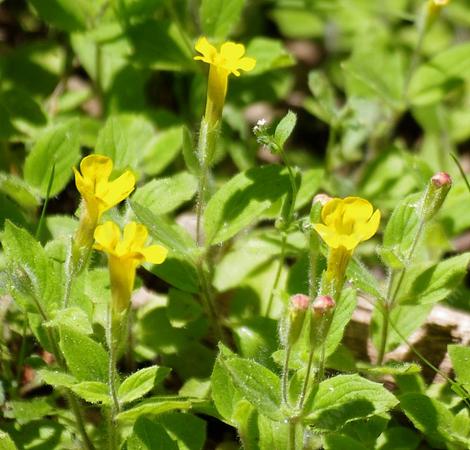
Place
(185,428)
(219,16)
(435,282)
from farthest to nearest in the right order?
(219,16) < (435,282) < (185,428)

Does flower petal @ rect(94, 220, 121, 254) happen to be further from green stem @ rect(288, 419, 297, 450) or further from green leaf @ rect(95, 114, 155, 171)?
green leaf @ rect(95, 114, 155, 171)

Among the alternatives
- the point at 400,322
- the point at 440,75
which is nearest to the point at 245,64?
the point at 400,322

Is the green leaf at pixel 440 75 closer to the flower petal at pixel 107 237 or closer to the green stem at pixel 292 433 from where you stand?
the green stem at pixel 292 433

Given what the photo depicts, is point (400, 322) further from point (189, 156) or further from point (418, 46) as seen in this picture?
point (418, 46)

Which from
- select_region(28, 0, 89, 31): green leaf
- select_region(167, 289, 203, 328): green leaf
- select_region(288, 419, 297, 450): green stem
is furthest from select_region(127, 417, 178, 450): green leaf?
select_region(28, 0, 89, 31): green leaf

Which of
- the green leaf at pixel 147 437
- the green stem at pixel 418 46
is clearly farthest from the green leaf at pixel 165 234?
the green stem at pixel 418 46

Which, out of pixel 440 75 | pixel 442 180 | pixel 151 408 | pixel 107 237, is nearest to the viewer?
pixel 107 237
